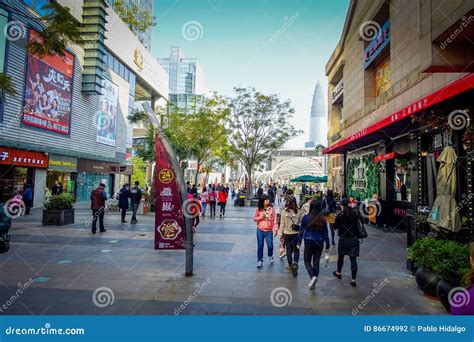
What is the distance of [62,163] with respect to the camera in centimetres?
2197

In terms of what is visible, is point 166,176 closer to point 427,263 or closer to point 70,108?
point 427,263

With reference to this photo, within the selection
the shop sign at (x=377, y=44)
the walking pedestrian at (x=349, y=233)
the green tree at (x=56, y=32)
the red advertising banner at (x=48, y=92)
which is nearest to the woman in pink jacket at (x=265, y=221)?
the walking pedestrian at (x=349, y=233)

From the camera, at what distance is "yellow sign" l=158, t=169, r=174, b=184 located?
6371 millimetres

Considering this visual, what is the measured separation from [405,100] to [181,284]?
11670mm

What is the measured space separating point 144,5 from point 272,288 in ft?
314

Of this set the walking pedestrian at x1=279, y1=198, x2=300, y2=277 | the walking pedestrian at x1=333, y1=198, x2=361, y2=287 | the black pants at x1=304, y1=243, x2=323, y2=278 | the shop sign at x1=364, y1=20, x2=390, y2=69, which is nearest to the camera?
the black pants at x1=304, y1=243, x2=323, y2=278

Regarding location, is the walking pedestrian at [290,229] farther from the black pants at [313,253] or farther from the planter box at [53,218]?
the planter box at [53,218]

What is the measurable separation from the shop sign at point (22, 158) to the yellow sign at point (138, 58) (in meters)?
18.5

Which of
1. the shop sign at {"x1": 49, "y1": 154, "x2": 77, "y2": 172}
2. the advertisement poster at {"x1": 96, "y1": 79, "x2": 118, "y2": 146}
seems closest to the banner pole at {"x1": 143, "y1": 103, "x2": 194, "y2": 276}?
the shop sign at {"x1": 49, "y1": 154, "x2": 77, "y2": 172}

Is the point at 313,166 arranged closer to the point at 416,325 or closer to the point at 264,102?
the point at 264,102

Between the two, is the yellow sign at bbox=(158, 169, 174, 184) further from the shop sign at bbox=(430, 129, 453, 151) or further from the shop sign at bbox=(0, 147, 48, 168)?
the shop sign at bbox=(0, 147, 48, 168)

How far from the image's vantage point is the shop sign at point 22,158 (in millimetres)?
16497

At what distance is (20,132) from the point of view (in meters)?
17.9

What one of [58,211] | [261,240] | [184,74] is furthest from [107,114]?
[184,74]
